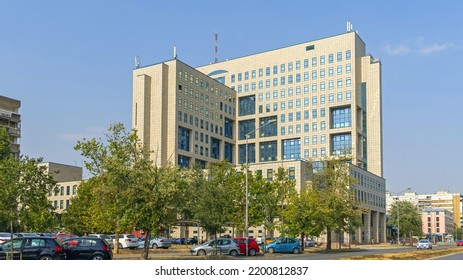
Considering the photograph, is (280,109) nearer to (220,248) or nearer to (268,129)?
(268,129)

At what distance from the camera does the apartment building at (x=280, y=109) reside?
A: 11681 centimetres

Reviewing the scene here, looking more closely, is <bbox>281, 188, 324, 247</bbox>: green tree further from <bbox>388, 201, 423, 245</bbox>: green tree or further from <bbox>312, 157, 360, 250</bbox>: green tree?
<bbox>388, 201, 423, 245</bbox>: green tree

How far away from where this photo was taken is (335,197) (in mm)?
60562

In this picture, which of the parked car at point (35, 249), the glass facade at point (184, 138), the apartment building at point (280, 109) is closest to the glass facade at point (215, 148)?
the apartment building at point (280, 109)

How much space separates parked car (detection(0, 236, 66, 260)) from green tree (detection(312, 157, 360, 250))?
34.0 m

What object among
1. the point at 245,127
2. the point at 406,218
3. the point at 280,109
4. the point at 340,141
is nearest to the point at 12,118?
the point at 245,127

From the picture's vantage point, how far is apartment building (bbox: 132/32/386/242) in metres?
117

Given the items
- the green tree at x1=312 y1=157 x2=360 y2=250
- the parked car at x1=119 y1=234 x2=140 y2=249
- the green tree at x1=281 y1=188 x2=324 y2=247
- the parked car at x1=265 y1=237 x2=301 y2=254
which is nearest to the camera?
the parked car at x1=265 y1=237 x2=301 y2=254

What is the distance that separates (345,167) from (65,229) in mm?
42550

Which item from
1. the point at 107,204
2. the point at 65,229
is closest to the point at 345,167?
the point at 107,204

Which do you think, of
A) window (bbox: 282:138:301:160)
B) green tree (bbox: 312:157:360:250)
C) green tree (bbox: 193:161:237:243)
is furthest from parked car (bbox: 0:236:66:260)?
window (bbox: 282:138:301:160)

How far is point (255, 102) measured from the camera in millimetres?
136250

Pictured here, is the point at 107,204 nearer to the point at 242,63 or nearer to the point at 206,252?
the point at 206,252

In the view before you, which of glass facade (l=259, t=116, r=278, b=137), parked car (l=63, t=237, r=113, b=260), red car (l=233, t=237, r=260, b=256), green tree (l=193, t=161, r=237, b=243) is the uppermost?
glass facade (l=259, t=116, r=278, b=137)
